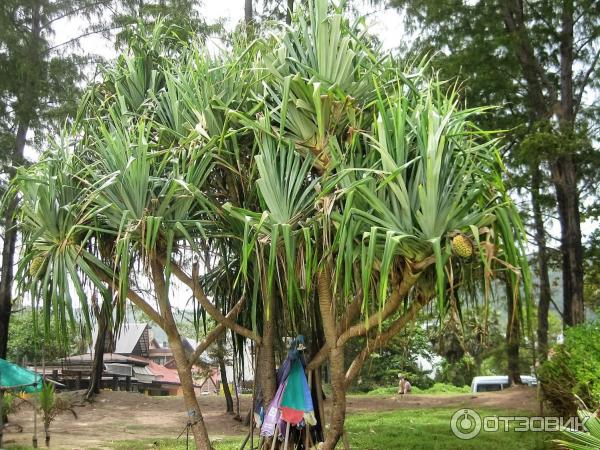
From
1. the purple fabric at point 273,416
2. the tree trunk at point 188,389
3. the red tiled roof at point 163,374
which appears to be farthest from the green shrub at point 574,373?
the red tiled roof at point 163,374

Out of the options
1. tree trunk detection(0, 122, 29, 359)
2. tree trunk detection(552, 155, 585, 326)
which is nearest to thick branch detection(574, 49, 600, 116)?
tree trunk detection(552, 155, 585, 326)

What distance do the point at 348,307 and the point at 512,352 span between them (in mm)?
11194

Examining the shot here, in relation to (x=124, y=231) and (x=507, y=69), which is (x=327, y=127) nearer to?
(x=124, y=231)

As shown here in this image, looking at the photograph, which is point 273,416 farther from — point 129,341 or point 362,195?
point 129,341

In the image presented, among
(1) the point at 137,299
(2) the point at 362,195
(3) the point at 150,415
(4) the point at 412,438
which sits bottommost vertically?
(3) the point at 150,415

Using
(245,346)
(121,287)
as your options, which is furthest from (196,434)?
(121,287)

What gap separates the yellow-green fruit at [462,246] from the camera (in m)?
4.48

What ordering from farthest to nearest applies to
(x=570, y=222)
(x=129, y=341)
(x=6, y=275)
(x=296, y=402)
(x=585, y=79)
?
1. (x=129, y=341)
2. (x=6, y=275)
3. (x=585, y=79)
4. (x=570, y=222)
5. (x=296, y=402)

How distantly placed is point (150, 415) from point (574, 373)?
11.0m

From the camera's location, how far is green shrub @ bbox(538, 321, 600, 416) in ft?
18.5

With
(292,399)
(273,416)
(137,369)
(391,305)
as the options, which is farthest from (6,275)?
(137,369)

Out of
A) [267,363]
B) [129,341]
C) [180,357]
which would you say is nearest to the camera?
Result: [180,357]

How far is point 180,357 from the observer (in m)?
6.25

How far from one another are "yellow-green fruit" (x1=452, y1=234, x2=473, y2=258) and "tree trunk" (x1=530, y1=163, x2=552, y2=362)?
22.4ft
